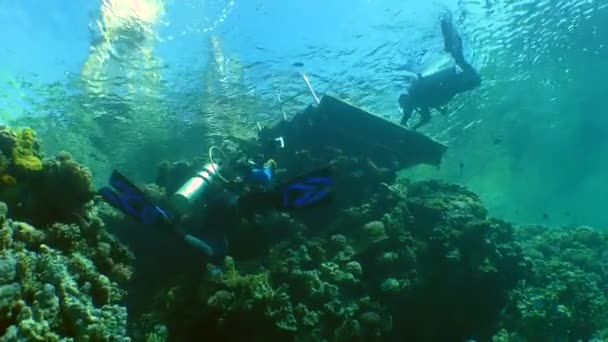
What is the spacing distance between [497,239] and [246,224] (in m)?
7.66

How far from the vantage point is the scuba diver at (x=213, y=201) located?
598 centimetres

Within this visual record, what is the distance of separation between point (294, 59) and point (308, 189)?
11.3 meters

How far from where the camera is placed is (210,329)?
22.7 feet

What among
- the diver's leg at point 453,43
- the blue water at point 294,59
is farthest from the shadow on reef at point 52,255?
the diver's leg at point 453,43

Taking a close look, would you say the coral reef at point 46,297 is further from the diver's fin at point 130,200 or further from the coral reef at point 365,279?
the coral reef at point 365,279

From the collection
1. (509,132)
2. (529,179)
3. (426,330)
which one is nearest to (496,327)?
(426,330)

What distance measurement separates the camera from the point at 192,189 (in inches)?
392

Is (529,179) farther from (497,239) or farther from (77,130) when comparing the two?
(77,130)

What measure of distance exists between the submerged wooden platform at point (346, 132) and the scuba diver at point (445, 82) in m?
0.76

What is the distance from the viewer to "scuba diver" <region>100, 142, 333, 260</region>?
598 cm

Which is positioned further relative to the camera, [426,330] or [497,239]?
[497,239]

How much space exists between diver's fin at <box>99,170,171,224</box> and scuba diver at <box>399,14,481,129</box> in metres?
9.79

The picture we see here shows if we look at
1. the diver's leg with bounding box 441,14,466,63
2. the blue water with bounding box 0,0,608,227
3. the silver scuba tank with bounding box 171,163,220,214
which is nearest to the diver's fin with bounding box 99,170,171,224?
the silver scuba tank with bounding box 171,163,220,214

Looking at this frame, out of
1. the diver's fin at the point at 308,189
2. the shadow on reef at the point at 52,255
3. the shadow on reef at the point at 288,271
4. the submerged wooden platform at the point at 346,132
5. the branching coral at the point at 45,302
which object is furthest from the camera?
the submerged wooden platform at the point at 346,132
